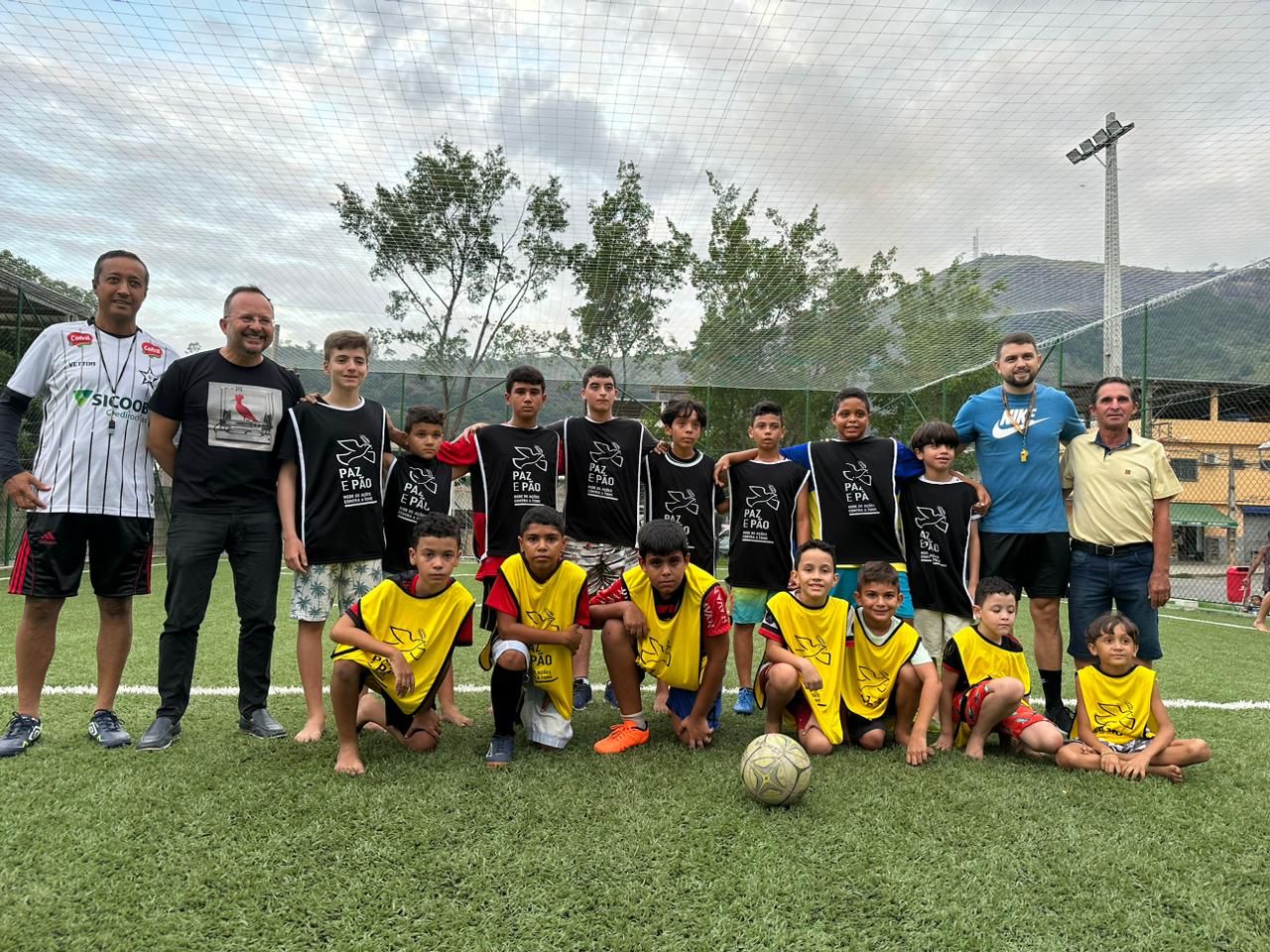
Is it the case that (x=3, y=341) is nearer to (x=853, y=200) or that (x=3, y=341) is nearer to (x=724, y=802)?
(x=853, y=200)

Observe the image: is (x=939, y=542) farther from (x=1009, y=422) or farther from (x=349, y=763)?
(x=349, y=763)

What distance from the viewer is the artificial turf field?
1695 mm

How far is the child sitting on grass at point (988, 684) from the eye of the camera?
2.99 meters

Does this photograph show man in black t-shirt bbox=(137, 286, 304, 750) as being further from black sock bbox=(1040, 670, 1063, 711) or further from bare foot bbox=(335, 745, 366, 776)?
black sock bbox=(1040, 670, 1063, 711)

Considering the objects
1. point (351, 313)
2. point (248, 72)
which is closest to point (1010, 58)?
point (248, 72)

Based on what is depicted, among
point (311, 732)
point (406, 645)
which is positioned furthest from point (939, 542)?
point (311, 732)

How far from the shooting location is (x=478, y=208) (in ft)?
Result: 31.6

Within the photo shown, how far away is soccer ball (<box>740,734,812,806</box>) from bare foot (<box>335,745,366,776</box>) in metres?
1.33

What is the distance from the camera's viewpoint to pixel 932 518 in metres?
3.69

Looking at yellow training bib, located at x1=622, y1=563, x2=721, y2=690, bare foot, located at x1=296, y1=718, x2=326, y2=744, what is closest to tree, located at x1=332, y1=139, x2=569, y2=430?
yellow training bib, located at x1=622, y1=563, x2=721, y2=690

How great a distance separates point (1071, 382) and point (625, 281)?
6.35m

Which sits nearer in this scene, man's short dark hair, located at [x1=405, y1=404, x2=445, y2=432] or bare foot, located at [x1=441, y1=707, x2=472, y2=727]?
bare foot, located at [x1=441, y1=707, x2=472, y2=727]

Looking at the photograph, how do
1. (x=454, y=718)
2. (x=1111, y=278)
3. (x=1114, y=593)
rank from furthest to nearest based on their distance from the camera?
(x=1111, y=278)
(x=1114, y=593)
(x=454, y=718)

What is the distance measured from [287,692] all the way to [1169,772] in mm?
3904
